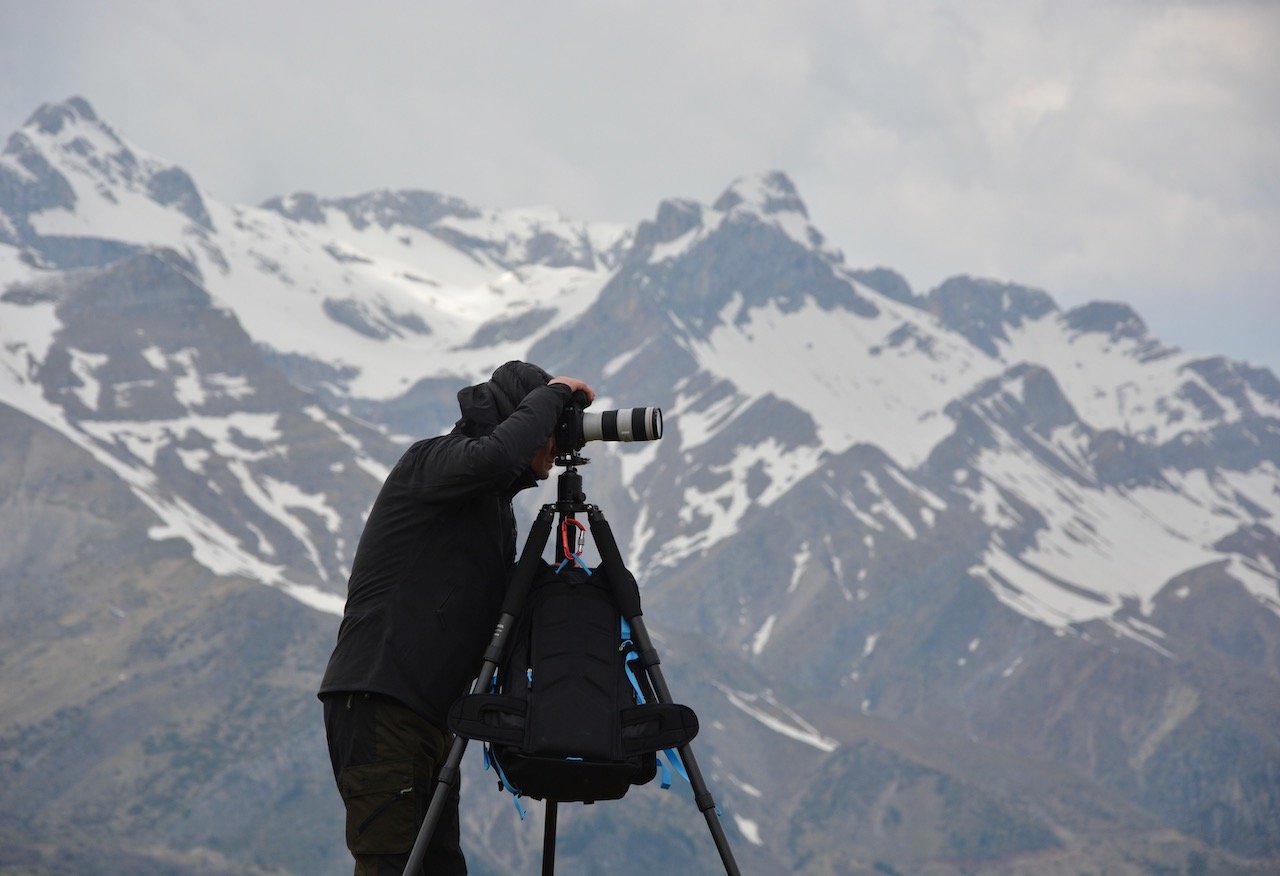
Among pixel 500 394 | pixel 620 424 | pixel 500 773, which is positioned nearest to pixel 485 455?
pixel 500 394

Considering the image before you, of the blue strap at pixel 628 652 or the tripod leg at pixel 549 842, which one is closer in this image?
the blue strap at pixel 628 652

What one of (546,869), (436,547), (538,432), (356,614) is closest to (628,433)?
(538,432)

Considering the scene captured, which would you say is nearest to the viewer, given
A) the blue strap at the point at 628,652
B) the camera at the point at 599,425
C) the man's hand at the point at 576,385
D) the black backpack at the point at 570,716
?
the black backpack at the point at 570,716

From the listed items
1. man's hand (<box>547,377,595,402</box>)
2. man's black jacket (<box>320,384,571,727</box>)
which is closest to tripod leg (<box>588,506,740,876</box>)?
man's black jacket (<box>320,384,571,727</box>)

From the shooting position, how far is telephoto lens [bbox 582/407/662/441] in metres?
9.07

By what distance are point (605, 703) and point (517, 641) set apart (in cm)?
72

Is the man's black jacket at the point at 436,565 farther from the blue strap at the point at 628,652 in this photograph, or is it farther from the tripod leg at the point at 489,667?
the blue strap at the point at 628,652

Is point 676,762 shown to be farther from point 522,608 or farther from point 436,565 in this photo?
point 436,565

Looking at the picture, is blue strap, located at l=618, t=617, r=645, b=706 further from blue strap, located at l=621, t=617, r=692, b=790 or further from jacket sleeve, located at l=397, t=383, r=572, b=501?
jacket sleeve, located at l=397, t=383, r=572, b=501

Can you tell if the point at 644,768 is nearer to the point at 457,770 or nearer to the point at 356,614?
Answer: the point at 457,770

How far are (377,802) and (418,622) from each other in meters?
0.98

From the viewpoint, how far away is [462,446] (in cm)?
858

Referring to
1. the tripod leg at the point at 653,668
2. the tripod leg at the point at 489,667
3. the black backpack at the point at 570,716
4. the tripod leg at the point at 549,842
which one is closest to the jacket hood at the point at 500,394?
the tripod leg at the point at 489,667

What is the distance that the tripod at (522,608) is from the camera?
28.1ft
